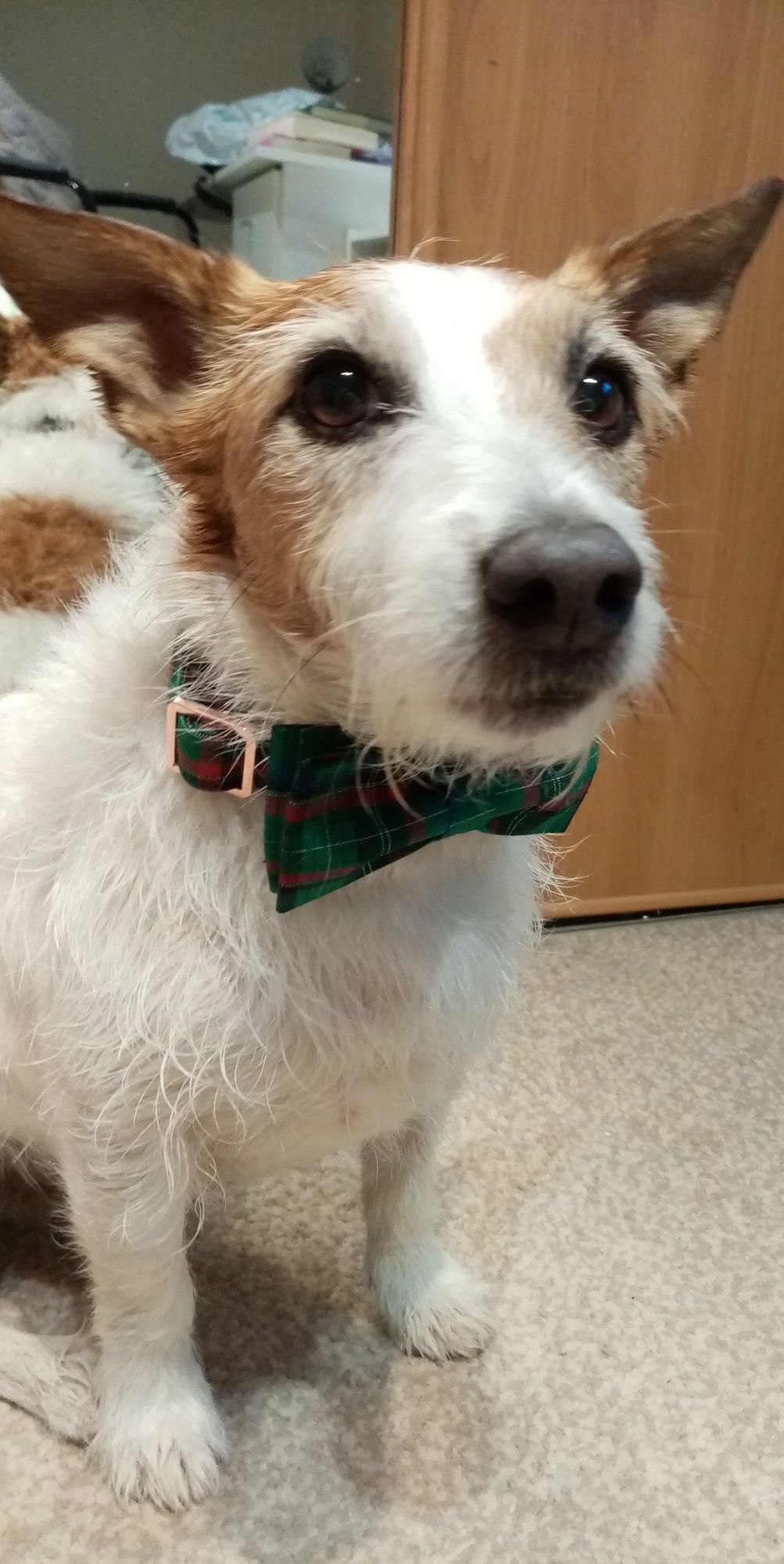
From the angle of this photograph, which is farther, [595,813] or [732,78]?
[595,813]

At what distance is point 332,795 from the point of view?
0.64m

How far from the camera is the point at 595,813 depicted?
1668 millimetres

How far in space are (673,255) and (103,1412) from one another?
1014 mm

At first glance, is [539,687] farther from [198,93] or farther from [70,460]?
[198,93]

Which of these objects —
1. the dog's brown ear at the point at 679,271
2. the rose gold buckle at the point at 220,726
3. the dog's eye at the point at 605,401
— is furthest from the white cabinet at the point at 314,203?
the rose gold buckle at the point at 220,726

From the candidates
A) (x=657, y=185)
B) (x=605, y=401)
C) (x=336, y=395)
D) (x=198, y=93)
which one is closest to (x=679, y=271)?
(x=605, y=401)

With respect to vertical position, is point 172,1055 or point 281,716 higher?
point 281,716

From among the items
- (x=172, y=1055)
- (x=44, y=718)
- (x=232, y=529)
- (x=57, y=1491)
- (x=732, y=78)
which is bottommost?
(x=57, y=1491)

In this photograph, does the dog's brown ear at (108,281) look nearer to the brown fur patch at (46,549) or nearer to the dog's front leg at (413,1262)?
the brown fur patch at (46,549)

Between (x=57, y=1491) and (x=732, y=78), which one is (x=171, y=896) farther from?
(x=732, y=78)

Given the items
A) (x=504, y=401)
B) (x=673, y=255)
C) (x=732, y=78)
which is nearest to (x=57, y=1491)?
(x=504, y=401)

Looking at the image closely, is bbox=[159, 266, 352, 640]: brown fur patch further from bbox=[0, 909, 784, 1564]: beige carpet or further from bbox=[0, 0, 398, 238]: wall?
bbox=[0, 0, 398, 238]: wall

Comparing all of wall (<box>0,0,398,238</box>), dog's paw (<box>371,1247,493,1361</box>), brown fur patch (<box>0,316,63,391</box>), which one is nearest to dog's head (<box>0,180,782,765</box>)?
dog's paw (<box>371,1247,493,1361</box>)

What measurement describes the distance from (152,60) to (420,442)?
8.51 feet
